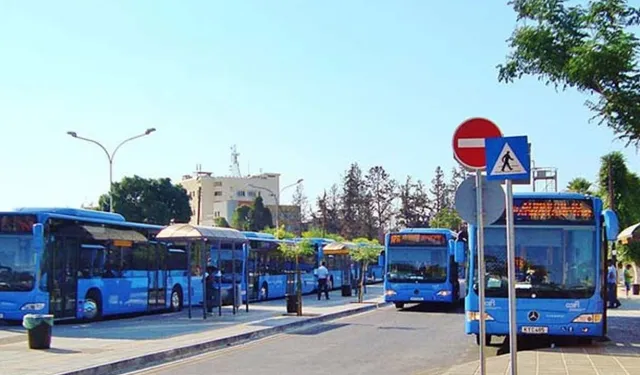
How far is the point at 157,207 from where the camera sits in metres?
75.1

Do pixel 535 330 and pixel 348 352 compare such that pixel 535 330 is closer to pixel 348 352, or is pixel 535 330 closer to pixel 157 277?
pixel 348 352

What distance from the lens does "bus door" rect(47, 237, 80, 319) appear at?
78.5 feet

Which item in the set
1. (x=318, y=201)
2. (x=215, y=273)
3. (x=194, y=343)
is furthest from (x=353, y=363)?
(x=318, y=201)

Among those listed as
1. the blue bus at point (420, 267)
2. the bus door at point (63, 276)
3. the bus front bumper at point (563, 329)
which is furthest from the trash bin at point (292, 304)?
the bus front bumper at point (563, 329)

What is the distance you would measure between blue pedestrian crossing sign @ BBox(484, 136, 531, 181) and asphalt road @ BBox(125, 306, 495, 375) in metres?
5.68

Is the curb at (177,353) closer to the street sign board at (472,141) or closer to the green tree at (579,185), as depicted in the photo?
the street sign board at (472,141)

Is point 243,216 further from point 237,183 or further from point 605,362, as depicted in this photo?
point 605,362

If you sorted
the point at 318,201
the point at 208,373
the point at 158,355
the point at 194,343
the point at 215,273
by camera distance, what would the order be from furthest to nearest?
the point at 318,201
the point at 215,273
the point at 194,343
the point at 158,355
the point at 208,373

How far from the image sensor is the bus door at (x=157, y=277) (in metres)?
29.8

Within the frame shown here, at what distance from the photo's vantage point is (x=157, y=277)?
30375mm

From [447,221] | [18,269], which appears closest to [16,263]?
[18,269]

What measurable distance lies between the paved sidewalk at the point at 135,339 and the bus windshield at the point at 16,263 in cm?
120

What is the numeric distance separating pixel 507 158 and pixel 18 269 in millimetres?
16885

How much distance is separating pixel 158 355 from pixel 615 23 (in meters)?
10.5
